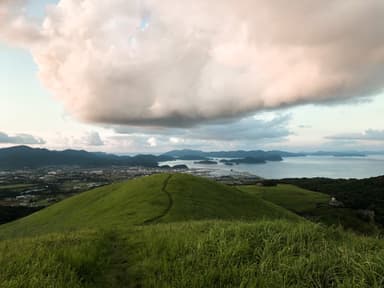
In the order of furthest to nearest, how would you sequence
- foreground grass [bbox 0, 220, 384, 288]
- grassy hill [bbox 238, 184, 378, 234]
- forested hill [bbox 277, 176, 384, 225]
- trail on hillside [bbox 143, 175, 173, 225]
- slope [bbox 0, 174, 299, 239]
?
forested hill [bbox 277, 176, 384, 225] < grassy hill [bbox 238, 184, 378, 234] < slope [bbox 0, 174, 299, 239] < trail on hillside [bbox 143, 175, 173, 225] < foreground grass [bbox 0, 220, 384, 288]

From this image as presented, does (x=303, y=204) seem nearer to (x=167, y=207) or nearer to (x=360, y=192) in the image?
(x=167, y=207)

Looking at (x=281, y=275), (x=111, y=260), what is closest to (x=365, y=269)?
(x=281, y=275)

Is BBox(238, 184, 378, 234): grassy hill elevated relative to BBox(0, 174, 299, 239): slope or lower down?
lower down

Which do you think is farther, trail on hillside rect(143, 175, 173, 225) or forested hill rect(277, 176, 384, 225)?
forested hill rect(277, 176, 384, 225)

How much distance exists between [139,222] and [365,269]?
2102 centimetres

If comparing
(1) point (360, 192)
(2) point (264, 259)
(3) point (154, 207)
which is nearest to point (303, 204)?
(3) point (154, 207)

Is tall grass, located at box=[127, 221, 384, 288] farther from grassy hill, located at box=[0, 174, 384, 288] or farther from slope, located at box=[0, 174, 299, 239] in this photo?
slope, located at box=[0, 174, 299, 239]

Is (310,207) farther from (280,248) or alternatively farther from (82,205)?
(280,248)

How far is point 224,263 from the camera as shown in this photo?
23.1 ft

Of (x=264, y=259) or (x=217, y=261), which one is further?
(x=217, y=261)

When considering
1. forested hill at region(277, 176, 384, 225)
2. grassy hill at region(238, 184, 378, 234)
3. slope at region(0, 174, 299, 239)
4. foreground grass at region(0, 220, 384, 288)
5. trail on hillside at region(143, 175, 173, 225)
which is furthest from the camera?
forested hill at region(277, 176, 384, 225)

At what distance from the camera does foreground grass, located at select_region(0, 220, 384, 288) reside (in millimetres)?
6016

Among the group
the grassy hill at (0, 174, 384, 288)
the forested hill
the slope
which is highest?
the grassy hill at (0, 174, 384, 288)

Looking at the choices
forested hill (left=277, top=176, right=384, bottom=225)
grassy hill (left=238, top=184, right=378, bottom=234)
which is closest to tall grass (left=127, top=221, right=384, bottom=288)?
grassy hill (left=238, top=184, right=378, bottom=234)
